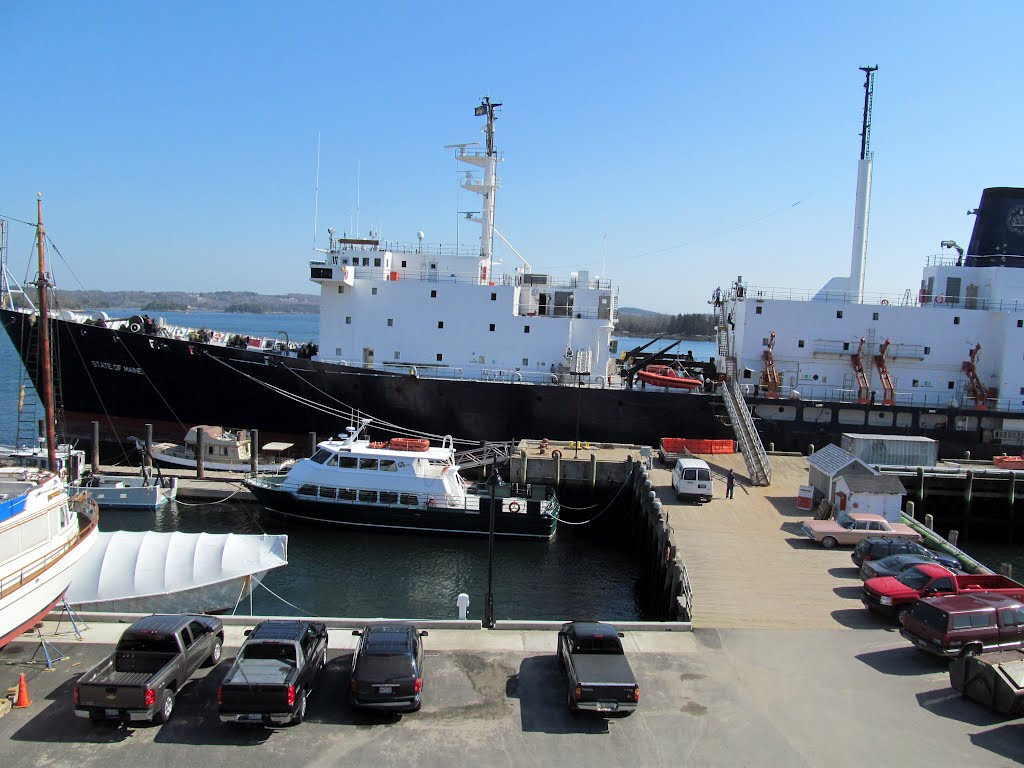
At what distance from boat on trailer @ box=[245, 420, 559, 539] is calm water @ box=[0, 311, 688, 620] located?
44 centimetres

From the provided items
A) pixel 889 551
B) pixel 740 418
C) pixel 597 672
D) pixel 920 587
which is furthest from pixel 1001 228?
pixel 597 672

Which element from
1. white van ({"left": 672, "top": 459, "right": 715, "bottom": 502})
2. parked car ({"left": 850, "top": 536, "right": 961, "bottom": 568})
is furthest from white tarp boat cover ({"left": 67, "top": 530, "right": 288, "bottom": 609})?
parked car ({"left": 850, "top": 536, "right": 961, "bottom": 568})

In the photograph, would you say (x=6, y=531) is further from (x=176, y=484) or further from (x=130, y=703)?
(x=176, y=484)

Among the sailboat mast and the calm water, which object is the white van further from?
the sailboat mast

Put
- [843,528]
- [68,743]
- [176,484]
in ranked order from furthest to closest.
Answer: [176,484] → [843,528] → [68,743]

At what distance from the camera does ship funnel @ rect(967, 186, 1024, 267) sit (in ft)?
94.0

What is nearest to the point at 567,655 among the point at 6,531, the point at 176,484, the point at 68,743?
the point at 68,743

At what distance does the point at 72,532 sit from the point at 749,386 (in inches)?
894

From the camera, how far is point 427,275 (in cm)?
2927

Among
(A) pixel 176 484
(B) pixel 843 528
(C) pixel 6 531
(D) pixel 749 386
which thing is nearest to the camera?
(C) pixel 6 531

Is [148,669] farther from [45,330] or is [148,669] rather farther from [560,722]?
[45,330]

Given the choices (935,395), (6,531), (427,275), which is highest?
(427,275)

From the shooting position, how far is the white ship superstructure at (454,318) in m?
28.5

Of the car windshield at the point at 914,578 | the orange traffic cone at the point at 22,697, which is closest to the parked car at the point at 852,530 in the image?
the car windshield at the point at 914,578
